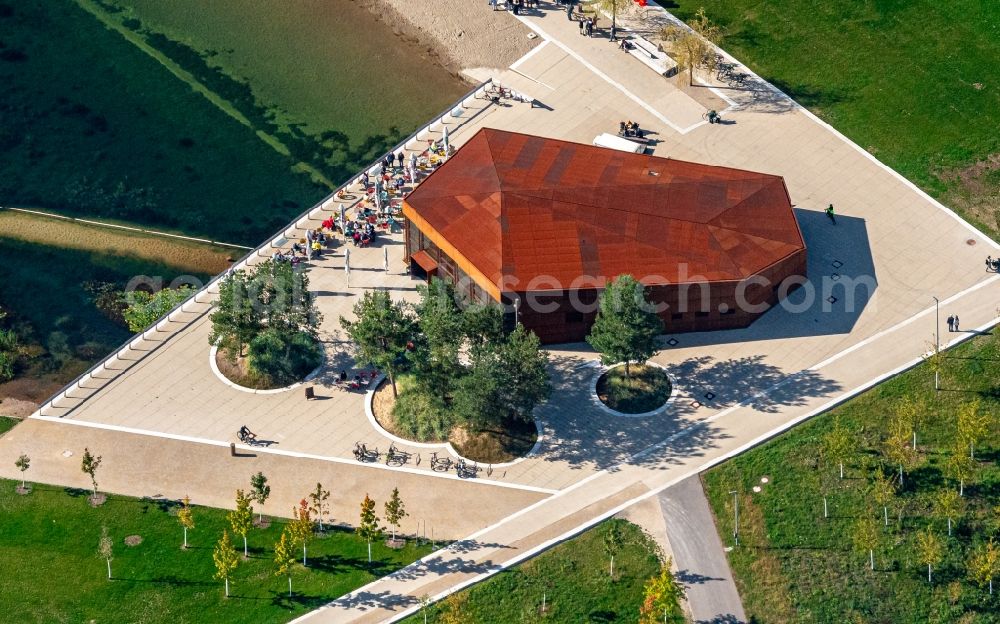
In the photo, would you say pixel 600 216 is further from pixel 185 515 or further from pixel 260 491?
pixel 185 515

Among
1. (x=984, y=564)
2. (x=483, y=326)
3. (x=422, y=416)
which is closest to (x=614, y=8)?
(x=483, y=326)

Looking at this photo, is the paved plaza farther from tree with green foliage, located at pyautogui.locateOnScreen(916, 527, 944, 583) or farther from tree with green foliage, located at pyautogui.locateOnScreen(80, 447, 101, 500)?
tree with green foliage, located at pyautogui.locateOnScreen(916, 527, 944, 583)

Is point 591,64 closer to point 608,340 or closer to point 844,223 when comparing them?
point 844,223

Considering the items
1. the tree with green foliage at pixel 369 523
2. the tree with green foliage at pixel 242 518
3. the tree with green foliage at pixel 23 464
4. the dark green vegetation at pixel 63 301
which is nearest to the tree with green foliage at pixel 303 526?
the tree with green foliage at pixel 242 518

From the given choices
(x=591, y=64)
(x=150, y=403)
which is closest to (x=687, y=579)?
(x=150, y=403)

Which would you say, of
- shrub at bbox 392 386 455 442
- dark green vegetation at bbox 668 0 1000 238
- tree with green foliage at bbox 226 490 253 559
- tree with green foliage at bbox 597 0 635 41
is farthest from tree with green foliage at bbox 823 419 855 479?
tree with green foliage at bbox 597 0 635 41
